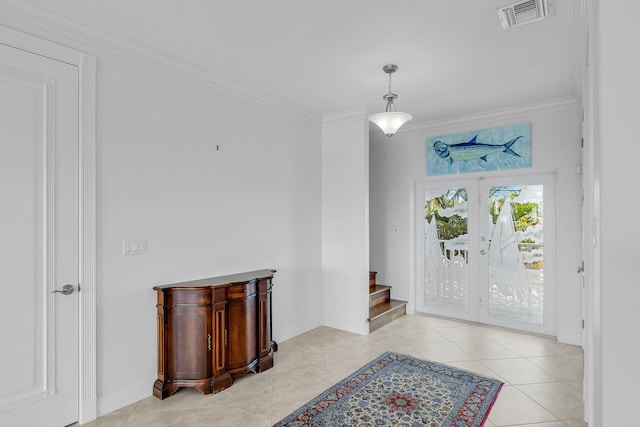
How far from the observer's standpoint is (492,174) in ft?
14.8

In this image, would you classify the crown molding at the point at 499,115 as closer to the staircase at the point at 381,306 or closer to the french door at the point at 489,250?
the french door at the point at 489,250

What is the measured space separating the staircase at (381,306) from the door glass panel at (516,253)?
1.22m

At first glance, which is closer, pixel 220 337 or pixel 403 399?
pixel 403 399

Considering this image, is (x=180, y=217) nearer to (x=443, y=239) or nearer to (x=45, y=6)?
(x=45, y=6)

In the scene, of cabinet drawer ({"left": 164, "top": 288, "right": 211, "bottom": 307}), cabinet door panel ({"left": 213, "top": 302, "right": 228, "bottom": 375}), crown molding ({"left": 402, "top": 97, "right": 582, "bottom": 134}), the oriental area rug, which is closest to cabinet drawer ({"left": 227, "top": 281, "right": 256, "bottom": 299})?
cabinet door panel ({"left": 213, "top": 302, "right": 228, "bottom": 375})

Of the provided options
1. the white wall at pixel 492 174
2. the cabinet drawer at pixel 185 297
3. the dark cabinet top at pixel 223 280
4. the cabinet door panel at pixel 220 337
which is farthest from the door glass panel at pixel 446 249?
the cabinet drawer at pixel 185 297

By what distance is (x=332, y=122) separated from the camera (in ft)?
15.1

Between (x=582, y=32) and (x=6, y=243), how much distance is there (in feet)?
13.2

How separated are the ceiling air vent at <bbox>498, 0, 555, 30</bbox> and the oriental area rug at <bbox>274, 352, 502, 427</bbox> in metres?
2.76

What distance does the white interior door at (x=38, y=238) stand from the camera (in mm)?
2141

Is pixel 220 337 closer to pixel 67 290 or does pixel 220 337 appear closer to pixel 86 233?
pixel 67 290

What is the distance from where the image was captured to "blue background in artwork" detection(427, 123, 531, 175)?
4.25 m

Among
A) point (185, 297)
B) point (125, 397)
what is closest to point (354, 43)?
point (185, 297)

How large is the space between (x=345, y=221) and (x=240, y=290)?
184 cm
